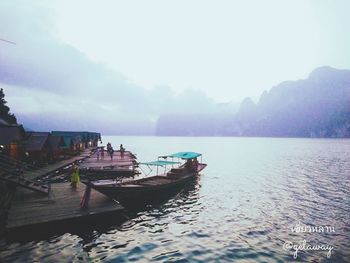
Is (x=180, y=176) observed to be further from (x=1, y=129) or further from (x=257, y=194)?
(x=1, y=129)

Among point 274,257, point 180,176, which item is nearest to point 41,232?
point 274,257

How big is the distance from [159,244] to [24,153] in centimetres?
3690

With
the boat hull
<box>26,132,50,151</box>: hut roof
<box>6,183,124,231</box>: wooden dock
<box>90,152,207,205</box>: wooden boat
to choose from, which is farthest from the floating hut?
the boat hull

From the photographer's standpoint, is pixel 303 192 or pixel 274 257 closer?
pixel 274 257

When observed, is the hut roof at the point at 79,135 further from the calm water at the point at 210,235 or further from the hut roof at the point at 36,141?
the calm water at the point at 210,235

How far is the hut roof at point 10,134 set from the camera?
123 ft

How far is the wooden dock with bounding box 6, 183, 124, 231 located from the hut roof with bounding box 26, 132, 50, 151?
879 inches

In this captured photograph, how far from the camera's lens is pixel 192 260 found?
14414mm

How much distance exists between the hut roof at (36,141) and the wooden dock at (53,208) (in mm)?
22331

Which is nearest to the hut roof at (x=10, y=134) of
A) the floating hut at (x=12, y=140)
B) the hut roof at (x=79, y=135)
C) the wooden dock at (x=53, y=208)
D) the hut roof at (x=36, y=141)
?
the floating hut at (x=12, y=140)

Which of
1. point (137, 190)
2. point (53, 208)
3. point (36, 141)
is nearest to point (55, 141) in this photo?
point (36, 141)

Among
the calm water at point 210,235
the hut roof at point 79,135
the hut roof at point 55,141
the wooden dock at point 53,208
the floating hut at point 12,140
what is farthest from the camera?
the hut roof at point 79,135

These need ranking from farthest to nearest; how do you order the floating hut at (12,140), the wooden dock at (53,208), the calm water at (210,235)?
the floating hut at (12,140)
the wooden dock at (53,208)
the calm water at (210,235)

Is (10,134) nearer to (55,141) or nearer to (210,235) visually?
(55,141)
